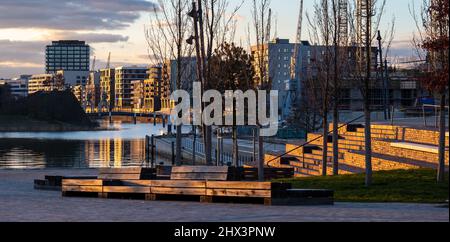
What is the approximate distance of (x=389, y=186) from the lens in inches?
880

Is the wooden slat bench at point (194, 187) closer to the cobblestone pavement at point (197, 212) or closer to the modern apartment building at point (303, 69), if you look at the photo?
the cobblestone pavement at point (197, 212)

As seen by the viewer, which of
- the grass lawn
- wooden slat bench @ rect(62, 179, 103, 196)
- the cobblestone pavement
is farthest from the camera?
wooden slat bench @ rect(62, 179, 103, 196)

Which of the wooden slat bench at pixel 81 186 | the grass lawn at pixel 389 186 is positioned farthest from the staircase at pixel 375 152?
the wooden slat bench at pixel 81 186

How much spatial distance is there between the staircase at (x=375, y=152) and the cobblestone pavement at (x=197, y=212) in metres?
8.90

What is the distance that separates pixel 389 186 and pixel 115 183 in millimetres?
7256

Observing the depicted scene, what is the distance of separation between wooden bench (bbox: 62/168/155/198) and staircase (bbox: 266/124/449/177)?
8893 millimetres

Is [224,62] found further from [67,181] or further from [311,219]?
[311,219]

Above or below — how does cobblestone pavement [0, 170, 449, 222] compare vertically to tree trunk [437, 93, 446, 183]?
below

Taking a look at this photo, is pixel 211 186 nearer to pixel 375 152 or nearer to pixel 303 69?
pixel 375 152

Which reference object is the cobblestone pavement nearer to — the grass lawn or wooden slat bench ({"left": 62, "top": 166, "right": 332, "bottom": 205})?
wooden slat bench ({"left": 62, "top": 166, "right": 332, "bottom": 205})

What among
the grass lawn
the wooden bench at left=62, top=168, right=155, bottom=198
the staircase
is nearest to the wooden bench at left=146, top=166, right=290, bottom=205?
the wooden bench at left=62, top=168, right=155, bottom=198

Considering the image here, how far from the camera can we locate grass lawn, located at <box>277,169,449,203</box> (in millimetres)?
20312

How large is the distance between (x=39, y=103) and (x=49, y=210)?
186 meters

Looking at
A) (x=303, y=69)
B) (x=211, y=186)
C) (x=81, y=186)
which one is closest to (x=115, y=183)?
(x=81, y=186)
